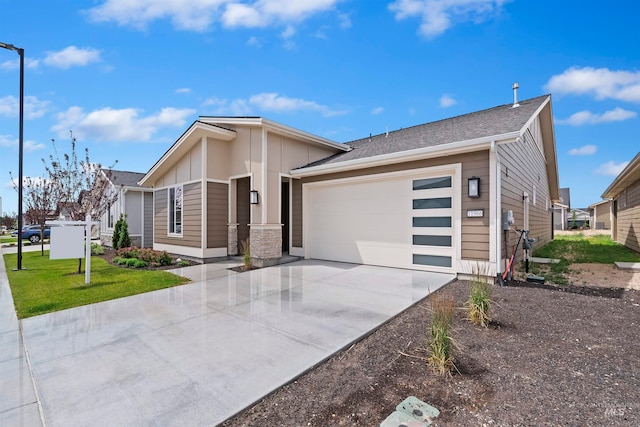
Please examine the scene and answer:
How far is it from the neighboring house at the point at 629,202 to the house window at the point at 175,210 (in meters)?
14.3

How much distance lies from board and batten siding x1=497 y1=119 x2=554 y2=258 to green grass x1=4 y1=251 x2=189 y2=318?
7652mm

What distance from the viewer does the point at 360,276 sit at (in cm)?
689

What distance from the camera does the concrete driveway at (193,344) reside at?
2406 mm

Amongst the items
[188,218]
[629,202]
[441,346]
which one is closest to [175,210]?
[188,218]

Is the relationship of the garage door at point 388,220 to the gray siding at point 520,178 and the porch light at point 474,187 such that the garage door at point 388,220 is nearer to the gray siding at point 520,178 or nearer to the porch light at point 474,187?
the porch light at point 474,187

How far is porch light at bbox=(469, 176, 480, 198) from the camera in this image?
20.3 ft

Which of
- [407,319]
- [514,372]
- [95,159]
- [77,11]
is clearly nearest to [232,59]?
[77,11]

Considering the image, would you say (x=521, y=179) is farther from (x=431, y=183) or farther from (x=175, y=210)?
(x=175, y=210)

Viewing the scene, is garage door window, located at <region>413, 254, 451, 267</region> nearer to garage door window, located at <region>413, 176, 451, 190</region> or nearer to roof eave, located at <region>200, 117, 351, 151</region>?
garage door window, located at <region>413, 176, 451, 190</region>

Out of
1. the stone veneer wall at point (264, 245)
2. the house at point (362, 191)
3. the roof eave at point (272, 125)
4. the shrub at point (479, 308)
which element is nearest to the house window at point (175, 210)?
the house at point (362, 191)

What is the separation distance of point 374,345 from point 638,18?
10.9m

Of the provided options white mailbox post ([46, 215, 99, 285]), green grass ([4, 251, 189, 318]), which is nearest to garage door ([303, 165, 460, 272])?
green grass ([4, 251, 189, 318])

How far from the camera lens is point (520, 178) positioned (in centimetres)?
855

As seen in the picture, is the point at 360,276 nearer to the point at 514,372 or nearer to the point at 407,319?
the point at 407,319
